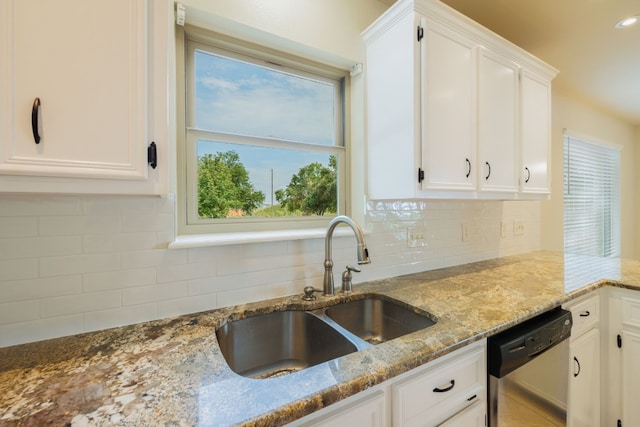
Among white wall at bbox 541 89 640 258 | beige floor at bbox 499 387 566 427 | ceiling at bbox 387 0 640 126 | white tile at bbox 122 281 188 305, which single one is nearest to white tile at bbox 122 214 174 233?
white tile at bbox 122 281 188 305

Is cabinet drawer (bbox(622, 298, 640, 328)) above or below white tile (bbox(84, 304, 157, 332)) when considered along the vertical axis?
below

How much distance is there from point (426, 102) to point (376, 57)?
16.4 inches

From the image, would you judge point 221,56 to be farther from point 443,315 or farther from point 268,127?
point 443,315

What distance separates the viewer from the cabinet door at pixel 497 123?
1569mm

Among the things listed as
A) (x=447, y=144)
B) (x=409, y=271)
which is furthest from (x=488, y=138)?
(x=409, y=271)

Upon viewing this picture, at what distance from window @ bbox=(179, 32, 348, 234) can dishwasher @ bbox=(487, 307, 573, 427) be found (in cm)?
101

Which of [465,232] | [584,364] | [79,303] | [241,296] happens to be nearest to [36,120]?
[79,303]

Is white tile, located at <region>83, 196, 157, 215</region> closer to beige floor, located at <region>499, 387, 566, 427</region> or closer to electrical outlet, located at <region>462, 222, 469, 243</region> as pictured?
beige floor, located at <region>499, 387, 566, 427</region>

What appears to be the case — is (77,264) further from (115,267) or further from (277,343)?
(277,343)

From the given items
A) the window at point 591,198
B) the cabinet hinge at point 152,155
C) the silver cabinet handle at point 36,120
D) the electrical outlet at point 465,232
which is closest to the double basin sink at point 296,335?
the cabinet hinge at point 152,155

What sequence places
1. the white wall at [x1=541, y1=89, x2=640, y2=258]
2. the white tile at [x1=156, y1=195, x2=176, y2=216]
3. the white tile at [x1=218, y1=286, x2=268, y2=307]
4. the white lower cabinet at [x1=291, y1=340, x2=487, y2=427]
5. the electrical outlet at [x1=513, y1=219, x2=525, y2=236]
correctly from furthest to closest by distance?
the white wall at [x1=541, y1=89, x2=640, y2=258] → the electrical outlet at [x1=513, y1=219, x2=525, y2=236] → the white tile at [x1=218, y1=286, x2=268, y2=307] → the white tile at [x1=156, y1=195, x2=176, y2=216] → the white lower cabinet at [x1=291, y1=340, x2=487, y2=427]

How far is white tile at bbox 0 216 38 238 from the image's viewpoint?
0.88m

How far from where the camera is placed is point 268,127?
1525mm

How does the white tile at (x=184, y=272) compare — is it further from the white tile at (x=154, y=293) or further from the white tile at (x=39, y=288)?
the white tile at (x=39, y=288)
